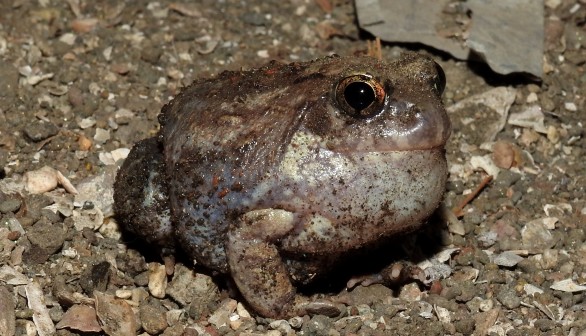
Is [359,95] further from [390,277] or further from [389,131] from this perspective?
[390,277]

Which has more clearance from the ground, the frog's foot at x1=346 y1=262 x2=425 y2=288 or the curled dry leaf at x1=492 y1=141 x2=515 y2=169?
the frog's foot at x1=346 y1=262 x2=425 y2=288

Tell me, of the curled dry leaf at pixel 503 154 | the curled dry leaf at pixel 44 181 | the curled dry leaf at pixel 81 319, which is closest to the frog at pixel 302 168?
the curled dry leaf at pixel 81 319

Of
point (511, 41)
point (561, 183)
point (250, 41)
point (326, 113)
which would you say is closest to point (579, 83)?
point (511, 41)

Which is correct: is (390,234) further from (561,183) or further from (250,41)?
(250,41)

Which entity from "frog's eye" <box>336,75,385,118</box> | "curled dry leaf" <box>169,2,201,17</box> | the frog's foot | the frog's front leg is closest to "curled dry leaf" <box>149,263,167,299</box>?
the frog's front leg

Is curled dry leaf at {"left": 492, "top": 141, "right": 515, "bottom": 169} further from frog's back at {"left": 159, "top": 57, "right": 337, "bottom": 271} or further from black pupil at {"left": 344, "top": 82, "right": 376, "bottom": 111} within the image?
black pupil at {"left": 344, "top": 82, "right": 376, "bottom": 111}

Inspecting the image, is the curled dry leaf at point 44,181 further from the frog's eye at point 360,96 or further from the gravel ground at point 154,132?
the frog's eye at point 360,96
